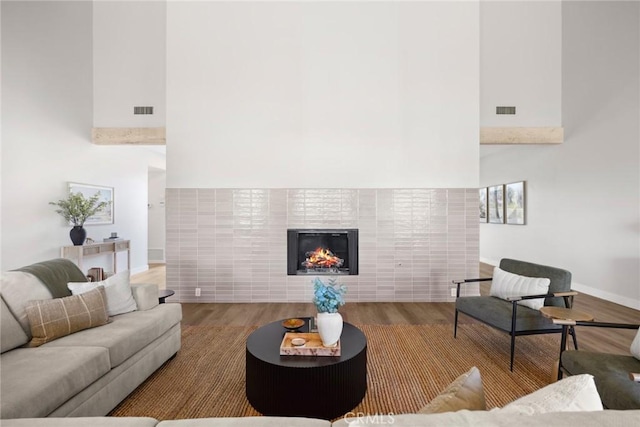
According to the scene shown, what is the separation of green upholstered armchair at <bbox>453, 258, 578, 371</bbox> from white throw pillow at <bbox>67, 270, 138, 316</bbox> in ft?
10.5

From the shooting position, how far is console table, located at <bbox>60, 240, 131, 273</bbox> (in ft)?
15.5

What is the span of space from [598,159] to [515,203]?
2084 millimetres

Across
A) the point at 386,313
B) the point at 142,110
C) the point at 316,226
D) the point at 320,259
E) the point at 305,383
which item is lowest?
the point at 386,313

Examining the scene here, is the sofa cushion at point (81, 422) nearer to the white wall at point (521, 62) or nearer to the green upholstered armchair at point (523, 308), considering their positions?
the green upholstered armchair at point (523, 308)

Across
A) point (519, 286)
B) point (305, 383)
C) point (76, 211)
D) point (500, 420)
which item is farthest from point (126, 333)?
point (76, 211)

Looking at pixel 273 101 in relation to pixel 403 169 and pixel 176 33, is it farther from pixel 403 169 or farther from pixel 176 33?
pixel 403 169

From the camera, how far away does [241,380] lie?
2.42m

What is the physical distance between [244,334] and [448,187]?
11.6ft

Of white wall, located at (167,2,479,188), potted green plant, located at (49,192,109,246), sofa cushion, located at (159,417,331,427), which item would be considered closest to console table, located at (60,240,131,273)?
potted green plant, located at (49,192,109,246)

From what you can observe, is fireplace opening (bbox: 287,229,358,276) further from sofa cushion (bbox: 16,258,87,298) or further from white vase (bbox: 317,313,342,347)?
sofa cushion (bbox: 16,258,87,298)

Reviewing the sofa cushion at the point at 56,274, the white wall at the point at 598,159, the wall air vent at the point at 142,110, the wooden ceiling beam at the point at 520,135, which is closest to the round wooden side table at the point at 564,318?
the white wall at the point at 598,159

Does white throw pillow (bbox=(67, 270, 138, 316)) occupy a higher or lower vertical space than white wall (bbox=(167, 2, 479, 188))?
lower

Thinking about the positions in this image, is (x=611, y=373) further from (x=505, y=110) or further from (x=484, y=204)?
(x=484, y=204)

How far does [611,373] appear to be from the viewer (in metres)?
1.72
